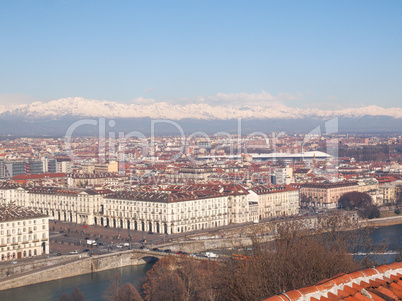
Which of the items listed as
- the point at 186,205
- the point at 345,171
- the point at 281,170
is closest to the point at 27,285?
the point at 186,205

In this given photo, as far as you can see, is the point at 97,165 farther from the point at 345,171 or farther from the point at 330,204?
the point at 330,204

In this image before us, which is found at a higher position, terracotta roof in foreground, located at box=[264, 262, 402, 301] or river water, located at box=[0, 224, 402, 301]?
terracotta roof in foreground, located at box=[264, 262, 402, 301]

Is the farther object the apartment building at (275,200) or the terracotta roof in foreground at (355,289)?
the apartment building at (275,200)

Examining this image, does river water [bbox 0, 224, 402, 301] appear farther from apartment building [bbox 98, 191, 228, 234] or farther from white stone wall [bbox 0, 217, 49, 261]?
apartment building [bbox 98, 191, 228, 234]

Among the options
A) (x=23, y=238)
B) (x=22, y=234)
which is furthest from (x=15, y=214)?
(x=23, y=238)

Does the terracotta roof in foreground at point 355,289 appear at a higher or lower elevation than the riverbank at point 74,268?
higher

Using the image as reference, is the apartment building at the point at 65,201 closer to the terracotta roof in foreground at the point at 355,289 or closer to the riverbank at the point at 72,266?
the riverbank at the point at 72,266

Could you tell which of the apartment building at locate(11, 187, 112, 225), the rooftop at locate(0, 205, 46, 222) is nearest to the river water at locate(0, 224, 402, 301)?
the rooftop at locate(0, 205, 46, 222)

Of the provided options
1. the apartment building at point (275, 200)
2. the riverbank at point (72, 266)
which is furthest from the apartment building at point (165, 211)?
the riverbank at point (72, 266)
